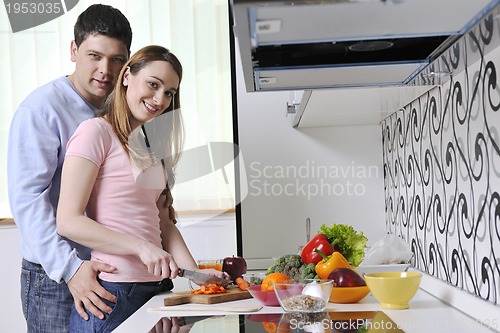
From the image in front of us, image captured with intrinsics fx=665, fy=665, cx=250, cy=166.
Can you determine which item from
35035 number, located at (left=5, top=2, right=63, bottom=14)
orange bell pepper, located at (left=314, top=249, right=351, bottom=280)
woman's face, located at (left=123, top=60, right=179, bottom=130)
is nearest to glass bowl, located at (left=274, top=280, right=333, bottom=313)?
orange bell pepper, located at (left=314, top=249, right=351, bottom=280)

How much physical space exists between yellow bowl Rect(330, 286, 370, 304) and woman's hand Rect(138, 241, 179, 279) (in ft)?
1.13

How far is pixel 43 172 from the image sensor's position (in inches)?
64.3

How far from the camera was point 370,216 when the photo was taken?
245cm

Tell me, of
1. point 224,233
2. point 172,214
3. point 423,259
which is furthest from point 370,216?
point 172,214

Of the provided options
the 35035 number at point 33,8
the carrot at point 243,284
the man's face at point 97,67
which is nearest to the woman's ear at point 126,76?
the man's face at point 97,67

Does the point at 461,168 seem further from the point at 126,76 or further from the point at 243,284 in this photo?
the point at 126,76

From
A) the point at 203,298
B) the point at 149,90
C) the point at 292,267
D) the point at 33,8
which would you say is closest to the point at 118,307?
the point at 203,298

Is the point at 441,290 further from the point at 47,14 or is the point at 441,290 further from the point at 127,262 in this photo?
the point at 47,14

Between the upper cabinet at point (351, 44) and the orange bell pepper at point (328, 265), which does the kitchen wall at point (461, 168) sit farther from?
the orange bell pepper at point (328, 265)

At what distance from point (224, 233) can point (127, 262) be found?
0.99m

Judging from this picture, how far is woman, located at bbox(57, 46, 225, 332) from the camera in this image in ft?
4.75

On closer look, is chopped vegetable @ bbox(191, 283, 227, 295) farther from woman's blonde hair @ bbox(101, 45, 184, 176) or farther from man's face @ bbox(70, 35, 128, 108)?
man's face @ bbox(70, 35, 128, 108)

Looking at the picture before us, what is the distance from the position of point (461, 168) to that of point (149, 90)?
Answer: 2.58 ft

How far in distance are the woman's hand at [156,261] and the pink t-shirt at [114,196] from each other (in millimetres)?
95
